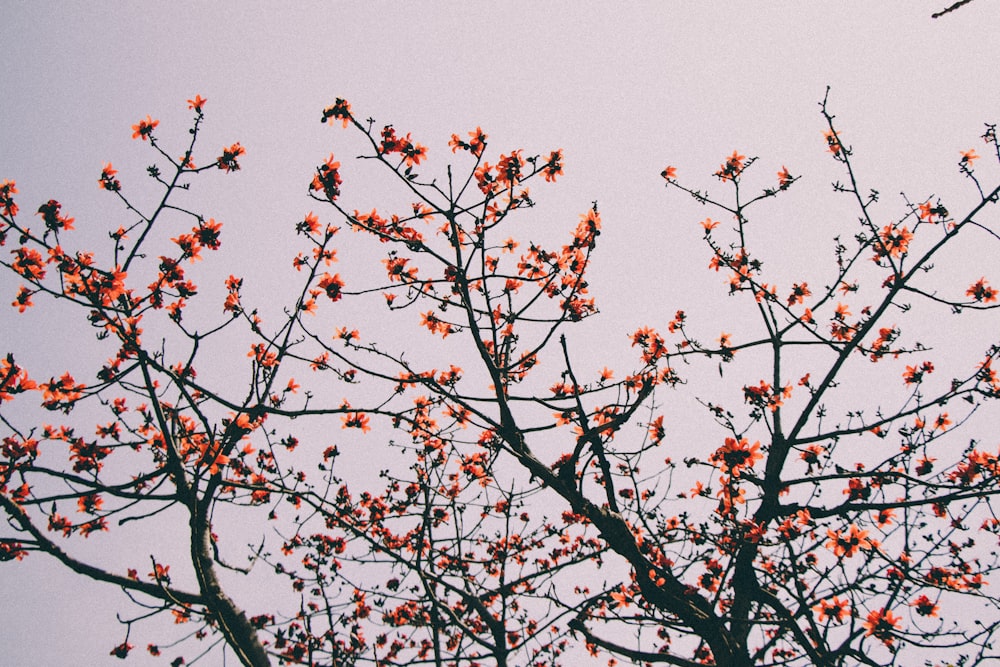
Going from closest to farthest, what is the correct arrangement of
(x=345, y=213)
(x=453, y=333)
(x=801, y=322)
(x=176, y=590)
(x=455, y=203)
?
(x=176, y=590) < (x=345, y=213) < (x=455, y=203) < (x=453, y=333) < (x=801, y=322)

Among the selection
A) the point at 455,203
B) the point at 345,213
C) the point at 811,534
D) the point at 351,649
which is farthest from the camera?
the point at 351,649

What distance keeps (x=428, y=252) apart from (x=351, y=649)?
5.69m

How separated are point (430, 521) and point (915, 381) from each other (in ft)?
19.2

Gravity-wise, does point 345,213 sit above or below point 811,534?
above

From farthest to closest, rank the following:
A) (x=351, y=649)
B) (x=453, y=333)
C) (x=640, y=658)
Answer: (x=351, y=649) → (x=453, y=333) → (x=640, y=658)

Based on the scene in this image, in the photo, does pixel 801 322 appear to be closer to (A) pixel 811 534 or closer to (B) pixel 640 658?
(A) pixel 811 534

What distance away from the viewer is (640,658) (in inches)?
150

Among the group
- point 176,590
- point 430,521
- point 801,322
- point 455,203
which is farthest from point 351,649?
point 801,322

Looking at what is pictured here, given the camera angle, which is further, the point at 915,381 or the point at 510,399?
the point at 915,381

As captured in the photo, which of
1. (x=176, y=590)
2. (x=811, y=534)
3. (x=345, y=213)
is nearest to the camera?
(x=176, y=590)

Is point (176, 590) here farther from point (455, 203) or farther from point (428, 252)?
point (455, 203)

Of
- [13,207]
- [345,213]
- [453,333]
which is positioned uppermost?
[13,207]

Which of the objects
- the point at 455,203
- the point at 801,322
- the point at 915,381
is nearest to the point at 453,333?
the point at 455,203

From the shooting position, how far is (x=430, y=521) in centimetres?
640
